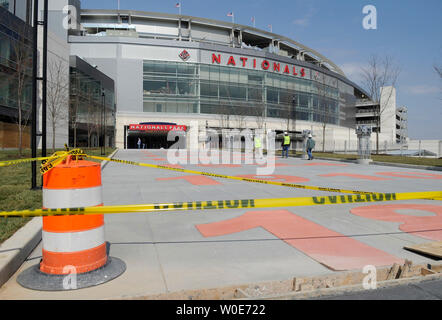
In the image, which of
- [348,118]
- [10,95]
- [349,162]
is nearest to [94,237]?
[349,162]

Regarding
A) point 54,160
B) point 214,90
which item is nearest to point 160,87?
point 214,90

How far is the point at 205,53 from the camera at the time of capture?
6412 centimetres

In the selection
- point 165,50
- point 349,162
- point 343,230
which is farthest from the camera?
point 165,50

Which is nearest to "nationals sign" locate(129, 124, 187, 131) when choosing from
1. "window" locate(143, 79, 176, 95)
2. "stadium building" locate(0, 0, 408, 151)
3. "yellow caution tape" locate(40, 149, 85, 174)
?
"stadium building" locate(0, 0, 408, 151)

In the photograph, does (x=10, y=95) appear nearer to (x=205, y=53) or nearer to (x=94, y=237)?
(x=94, y=237)

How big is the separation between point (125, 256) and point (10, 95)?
33.3m

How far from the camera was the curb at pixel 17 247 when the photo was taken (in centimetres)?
367

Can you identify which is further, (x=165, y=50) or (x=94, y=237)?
(x=165, y=50)

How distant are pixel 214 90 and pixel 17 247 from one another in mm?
61766

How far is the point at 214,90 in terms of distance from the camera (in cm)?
6444

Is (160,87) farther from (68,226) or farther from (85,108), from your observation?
(68,226)

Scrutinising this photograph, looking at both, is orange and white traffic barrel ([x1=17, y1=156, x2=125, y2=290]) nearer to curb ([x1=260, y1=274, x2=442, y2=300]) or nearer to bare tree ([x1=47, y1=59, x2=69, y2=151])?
curb ([x1=260, y1=274, x2=442, y2=300])

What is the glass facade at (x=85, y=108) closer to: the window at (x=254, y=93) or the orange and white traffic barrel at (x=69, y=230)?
the window at (x=254, y=93)

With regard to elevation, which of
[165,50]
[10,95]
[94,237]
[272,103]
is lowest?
[94,237]
